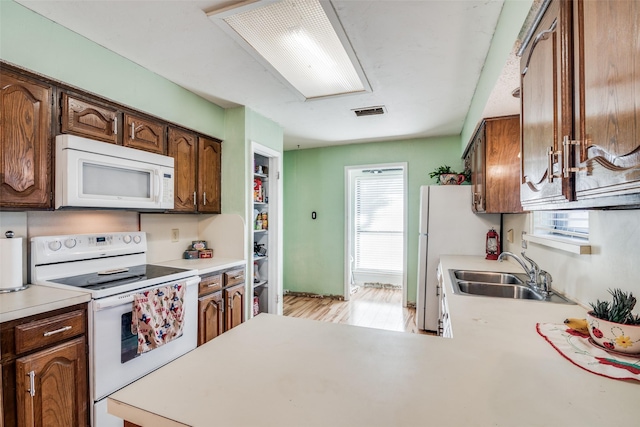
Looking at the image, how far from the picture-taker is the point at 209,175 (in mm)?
2863

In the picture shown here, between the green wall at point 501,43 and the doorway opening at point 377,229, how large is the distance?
2.75m

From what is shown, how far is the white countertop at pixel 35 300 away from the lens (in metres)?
1.30

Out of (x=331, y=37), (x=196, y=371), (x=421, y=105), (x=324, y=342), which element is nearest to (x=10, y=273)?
(x=196, y=371)

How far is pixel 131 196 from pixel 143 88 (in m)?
0.81

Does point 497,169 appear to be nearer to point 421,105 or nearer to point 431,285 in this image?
point 421,105

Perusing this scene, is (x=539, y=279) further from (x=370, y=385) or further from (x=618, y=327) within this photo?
(x=370, y=385)

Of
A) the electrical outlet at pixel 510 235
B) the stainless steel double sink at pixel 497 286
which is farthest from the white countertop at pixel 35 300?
the electrical outlet at pixel 510 235

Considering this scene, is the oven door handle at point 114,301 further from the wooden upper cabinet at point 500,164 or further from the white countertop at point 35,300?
the wooden upper cabinet at point 500,164

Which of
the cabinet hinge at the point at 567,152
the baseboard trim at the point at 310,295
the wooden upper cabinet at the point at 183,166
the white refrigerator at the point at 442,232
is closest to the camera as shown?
the cabinet hinge at the point at 567,152

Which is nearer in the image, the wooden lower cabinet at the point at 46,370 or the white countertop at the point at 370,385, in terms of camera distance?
the white countertop at the point at 370,385

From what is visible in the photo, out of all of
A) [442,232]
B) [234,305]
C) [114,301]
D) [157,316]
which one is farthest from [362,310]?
[114,301]

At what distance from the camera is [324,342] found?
3.19 ft

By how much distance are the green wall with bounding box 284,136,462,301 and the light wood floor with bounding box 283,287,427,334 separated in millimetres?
258

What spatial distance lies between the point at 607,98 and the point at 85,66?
249 cm
